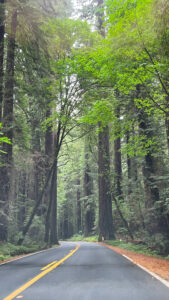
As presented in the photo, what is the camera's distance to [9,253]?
12148 millimetres

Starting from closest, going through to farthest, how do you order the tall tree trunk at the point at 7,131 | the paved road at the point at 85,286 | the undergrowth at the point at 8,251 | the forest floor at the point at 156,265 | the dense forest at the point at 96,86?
1. the paved road at the point at 85,286
2. the forest floor at the point at 156,265
3. the dense forest at the point at 96,86
4. the undergrowth at the point at 8,251
5. the tall tree trunk at the point at 7,131

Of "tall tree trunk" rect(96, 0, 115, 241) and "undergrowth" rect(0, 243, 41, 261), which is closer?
"undergrowth" rect(0, 243, 41, 261)

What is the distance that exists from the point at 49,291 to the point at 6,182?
9413mm

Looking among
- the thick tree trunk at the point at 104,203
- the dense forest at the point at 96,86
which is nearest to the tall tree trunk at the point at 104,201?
the thick tree trunk at the point at 104,203

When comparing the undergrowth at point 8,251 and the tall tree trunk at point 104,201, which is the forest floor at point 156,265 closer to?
the undergrowth at point 8,251

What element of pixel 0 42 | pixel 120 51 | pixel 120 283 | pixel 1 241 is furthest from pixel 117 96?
pixel 120 283

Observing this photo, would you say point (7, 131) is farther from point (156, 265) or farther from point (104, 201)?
point (104, 201)

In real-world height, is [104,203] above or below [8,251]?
above

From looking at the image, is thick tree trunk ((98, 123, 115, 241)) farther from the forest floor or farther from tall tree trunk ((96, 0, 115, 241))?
the forest floor

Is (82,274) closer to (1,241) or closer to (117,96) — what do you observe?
(1,241)

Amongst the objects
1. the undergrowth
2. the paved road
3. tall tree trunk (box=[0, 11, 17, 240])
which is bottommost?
the undergrowth

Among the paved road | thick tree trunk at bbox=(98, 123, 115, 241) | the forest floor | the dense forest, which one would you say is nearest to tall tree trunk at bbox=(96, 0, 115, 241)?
thick tree trunk at bbox=(98, 123, 115, 241)

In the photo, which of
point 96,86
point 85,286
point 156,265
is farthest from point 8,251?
point 96,86

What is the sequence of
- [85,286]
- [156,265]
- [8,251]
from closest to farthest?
[85,286], [156,265], [8,251]
